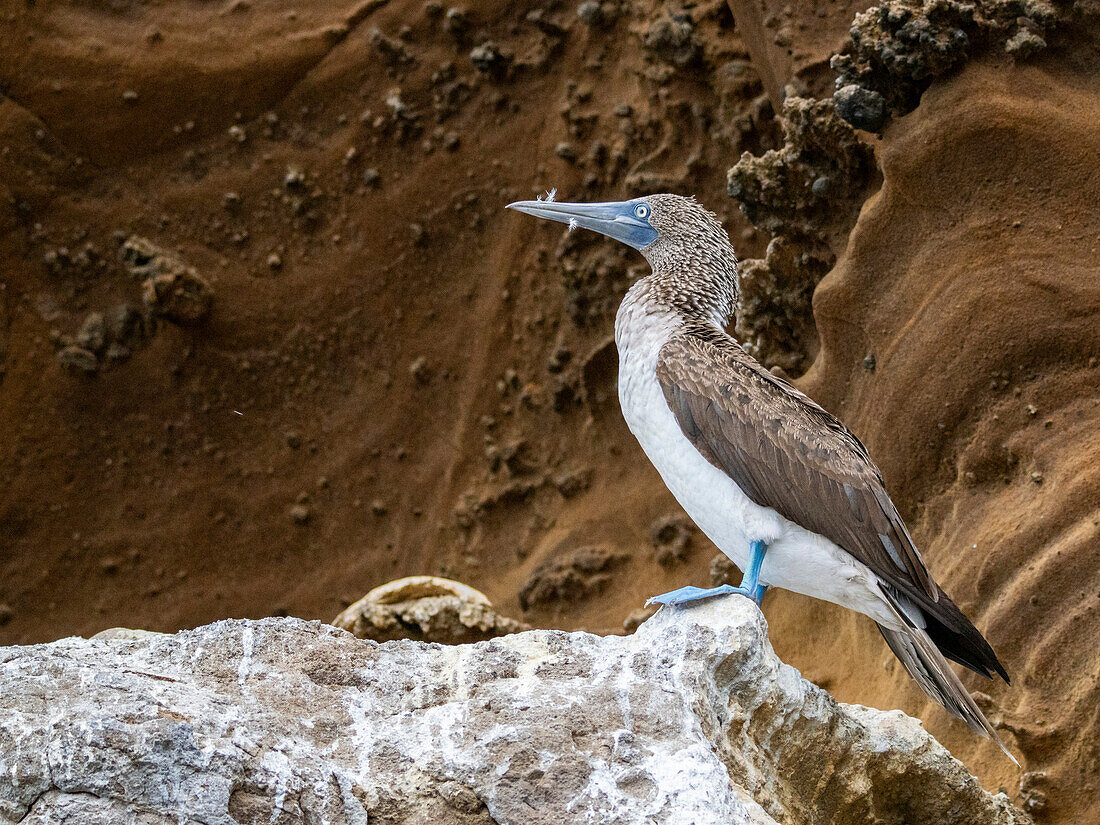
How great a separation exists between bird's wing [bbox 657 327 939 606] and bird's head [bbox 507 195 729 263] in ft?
3.64

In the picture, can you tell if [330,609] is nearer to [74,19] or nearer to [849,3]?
[74,19]

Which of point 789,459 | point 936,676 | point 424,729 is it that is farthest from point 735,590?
point 424,729

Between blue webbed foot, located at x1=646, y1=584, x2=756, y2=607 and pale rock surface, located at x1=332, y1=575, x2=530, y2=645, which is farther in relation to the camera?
pale rock surface, located at x1=332, y1=575, x2=530, y2=645

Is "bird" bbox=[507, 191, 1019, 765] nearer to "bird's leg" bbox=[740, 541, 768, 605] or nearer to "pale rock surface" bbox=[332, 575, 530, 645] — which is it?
"bird's leg" bbox=[740, 541, 768, 605]

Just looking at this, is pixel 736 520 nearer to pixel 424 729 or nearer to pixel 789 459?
pixel 789 459

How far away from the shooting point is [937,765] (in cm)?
439

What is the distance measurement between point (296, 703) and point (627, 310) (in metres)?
2.58

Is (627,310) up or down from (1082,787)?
up

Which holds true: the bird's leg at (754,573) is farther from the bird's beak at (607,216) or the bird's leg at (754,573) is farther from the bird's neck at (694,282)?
the bird's beak at (607,216)

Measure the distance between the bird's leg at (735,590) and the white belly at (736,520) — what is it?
7 cm

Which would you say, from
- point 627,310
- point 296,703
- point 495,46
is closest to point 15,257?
point 495,46

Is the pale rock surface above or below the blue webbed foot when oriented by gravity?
below

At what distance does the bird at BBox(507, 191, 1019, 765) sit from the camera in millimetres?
4480

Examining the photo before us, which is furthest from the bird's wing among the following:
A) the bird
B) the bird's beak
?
the bird's beak
